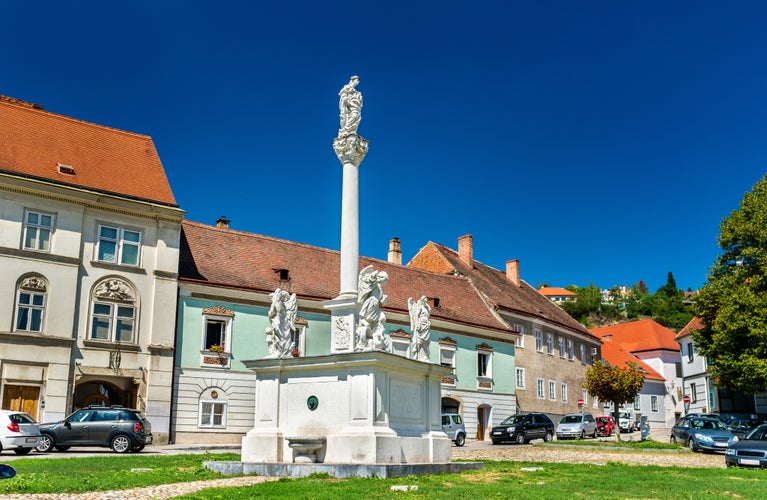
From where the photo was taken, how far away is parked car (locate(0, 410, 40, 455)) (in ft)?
72.1

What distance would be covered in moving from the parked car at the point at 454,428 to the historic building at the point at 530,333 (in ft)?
29.0

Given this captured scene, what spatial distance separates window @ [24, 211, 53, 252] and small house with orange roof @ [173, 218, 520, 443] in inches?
227

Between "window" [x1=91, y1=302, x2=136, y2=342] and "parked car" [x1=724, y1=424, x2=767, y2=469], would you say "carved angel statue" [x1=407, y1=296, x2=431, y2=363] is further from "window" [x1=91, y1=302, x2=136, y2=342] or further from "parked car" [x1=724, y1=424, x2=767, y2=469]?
"window" [x1=91, y1=302, x2=136, y2=342]

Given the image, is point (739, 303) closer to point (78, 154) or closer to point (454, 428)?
point (454, 428)

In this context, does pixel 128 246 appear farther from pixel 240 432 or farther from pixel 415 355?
pixel 415 355

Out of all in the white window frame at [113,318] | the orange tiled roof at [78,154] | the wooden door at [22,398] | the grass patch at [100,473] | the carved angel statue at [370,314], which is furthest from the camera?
the orange tiled roof at [78,154]

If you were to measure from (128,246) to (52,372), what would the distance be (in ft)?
19.5

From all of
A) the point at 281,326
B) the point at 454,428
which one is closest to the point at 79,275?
the point at 281,326

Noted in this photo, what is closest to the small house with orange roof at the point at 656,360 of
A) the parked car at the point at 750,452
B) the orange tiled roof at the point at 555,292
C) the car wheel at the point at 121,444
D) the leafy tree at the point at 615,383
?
the leafy tree at the point at 615,383

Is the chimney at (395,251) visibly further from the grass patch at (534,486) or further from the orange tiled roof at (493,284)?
the grass patch at (534,486)

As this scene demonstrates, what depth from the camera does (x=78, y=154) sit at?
33625mm

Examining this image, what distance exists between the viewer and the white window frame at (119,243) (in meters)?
31.8

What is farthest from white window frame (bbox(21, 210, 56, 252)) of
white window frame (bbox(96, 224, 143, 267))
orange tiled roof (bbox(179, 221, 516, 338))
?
orange tiled roof (bbox(179, 221, 516, 338))

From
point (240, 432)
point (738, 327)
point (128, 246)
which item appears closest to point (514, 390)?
point (738, 327)
